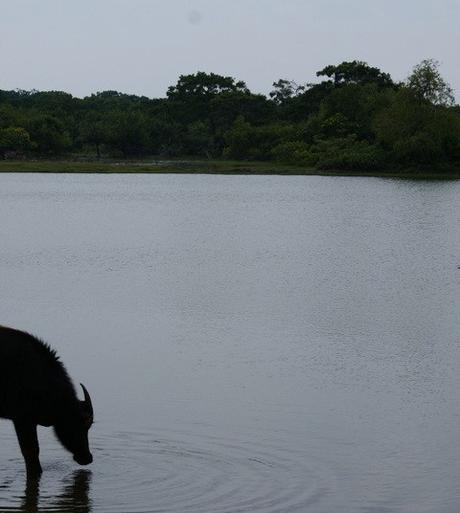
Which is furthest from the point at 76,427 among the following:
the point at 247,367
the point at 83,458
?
the point at 247,367

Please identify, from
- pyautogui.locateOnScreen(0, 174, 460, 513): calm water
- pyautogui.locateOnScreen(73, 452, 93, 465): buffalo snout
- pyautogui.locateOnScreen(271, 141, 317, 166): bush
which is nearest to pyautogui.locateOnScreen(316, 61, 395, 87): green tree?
pyautogui.locateOnScreen(271, 141, 317, 166): bush

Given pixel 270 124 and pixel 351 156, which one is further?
pixel 270 124

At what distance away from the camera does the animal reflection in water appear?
7.81m

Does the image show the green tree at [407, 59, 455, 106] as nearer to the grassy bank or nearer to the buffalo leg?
the grassy bank

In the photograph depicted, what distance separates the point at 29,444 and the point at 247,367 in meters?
4.93

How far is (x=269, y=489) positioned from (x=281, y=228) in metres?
28.0

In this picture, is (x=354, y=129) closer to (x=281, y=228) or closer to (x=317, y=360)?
(x=281, y=228)

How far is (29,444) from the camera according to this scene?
26.6 ft

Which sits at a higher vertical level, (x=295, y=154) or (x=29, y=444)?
(x=295, y=154)

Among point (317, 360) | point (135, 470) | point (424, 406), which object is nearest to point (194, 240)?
Result: point (317, 360)

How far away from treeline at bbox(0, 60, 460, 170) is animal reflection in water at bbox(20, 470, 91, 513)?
7625 centimetres

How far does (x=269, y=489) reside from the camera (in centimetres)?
834

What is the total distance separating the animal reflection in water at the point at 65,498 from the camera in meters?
7.81

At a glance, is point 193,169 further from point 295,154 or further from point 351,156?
point 351,156
